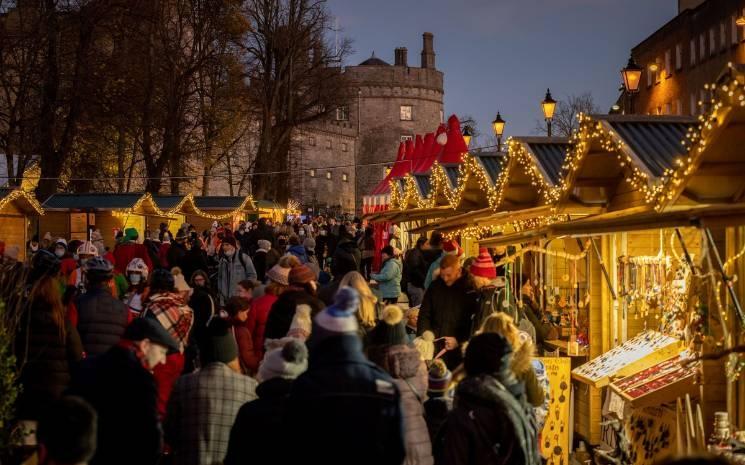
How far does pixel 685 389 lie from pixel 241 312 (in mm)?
3742

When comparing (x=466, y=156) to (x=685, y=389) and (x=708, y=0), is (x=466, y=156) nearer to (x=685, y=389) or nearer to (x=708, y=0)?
(x=685, y=389)

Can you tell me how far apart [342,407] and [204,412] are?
1741 mm

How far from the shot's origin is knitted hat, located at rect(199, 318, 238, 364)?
6.28 m

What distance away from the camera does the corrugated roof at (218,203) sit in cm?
4365

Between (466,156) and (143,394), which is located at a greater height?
(466,156)

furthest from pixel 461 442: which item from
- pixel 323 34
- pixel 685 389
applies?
pixel 323 34

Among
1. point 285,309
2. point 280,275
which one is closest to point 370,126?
point 280,275

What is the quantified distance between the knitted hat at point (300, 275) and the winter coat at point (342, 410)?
177 inches

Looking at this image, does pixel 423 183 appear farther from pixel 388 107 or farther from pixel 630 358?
pixel 388 107

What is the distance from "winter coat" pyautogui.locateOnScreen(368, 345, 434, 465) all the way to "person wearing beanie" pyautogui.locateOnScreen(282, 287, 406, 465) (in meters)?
1.03

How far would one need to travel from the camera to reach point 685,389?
342 inches

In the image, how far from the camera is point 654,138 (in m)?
9.41

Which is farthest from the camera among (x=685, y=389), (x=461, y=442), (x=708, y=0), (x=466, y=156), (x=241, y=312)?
(x=708, y=0)

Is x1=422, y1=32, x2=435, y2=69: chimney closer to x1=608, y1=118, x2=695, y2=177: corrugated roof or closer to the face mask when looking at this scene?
x1=608, y1=118, x2=695, y2=177: corrugated roof
